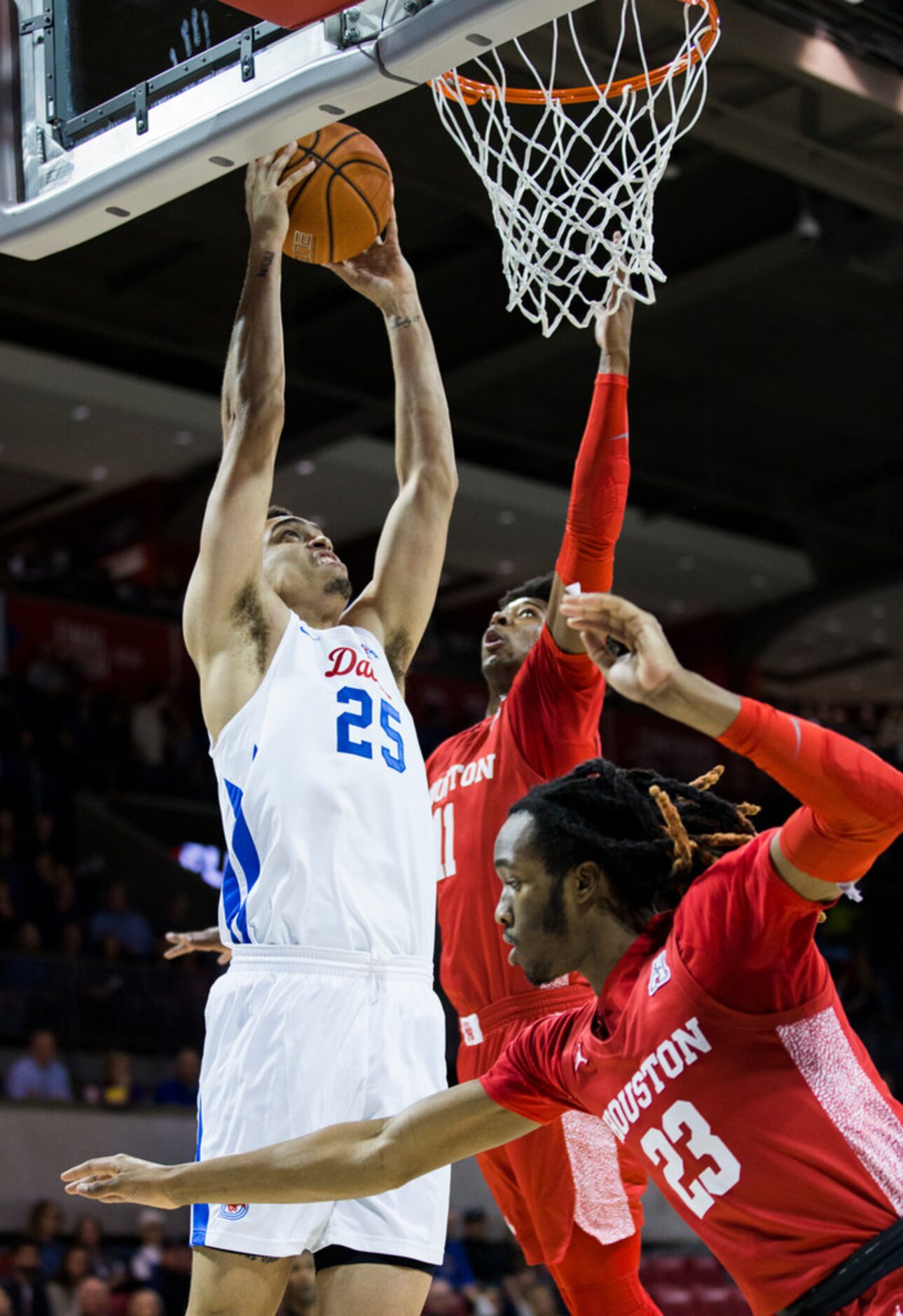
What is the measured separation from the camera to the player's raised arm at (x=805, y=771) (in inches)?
100

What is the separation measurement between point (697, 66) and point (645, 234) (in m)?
2.34

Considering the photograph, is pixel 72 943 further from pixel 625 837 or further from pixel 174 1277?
pixel 625 837

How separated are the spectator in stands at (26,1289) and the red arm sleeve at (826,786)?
25.7 feet

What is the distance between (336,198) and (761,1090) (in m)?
2.66

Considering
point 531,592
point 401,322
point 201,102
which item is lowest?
point 531,592

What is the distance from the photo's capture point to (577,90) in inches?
211

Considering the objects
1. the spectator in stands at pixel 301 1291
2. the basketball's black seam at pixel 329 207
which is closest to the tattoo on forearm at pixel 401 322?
the basketball's black seam at pixel 329 207

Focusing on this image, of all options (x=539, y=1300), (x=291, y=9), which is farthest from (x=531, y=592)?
(x=539, y=1300)

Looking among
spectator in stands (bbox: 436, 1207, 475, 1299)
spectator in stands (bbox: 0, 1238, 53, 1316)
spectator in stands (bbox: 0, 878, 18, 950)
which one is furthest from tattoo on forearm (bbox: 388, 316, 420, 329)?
spectator in stands (bbox: 0, 878, 18, 950)

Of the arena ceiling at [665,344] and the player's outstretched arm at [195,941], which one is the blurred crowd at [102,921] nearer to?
the arena ceiling at [665,344]

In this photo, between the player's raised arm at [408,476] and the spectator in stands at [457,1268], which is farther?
the spectator in stands at [457,1268]

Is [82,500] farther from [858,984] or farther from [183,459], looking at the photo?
[858,984]

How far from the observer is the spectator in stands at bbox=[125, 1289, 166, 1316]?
362 inches

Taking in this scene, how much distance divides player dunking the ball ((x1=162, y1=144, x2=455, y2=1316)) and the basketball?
141 mm
